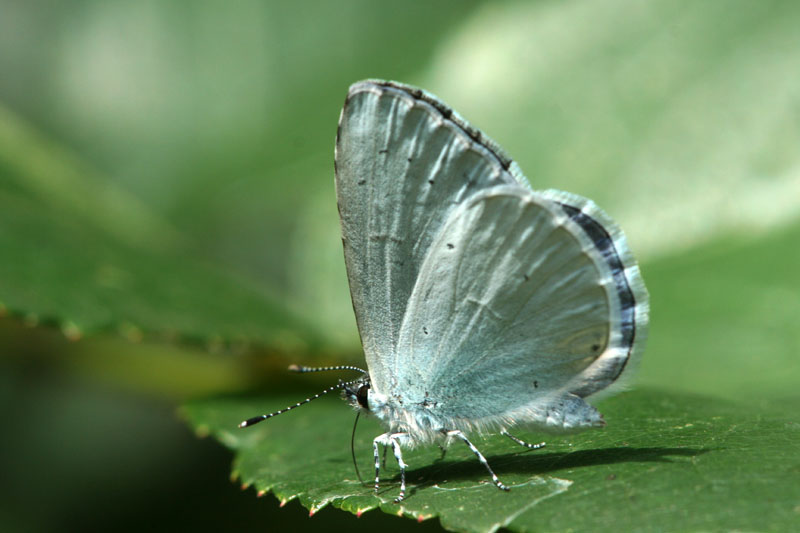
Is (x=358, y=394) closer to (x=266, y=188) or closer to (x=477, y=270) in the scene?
(x=477, y=270)

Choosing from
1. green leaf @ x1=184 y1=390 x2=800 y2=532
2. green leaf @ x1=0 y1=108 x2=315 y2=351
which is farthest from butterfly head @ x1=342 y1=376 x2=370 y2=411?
green leaf @ x1=0 y1=108 x2=315 y2=351

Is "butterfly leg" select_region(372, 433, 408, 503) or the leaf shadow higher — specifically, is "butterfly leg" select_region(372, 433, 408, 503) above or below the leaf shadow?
above

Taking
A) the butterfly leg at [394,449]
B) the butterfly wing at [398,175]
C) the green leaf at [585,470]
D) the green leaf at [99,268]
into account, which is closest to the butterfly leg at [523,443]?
the green leaf at [585,470]

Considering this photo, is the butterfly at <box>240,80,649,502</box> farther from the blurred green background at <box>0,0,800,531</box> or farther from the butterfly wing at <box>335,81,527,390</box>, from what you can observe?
the blurred green background at <box>0,0,800,531</box>

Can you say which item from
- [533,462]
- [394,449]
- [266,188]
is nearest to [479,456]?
[533,462]

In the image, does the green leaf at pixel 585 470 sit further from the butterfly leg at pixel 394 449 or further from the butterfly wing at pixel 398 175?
the butterfly wing at pixel 398 175

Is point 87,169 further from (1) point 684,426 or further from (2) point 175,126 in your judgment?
(1) point 684,426
